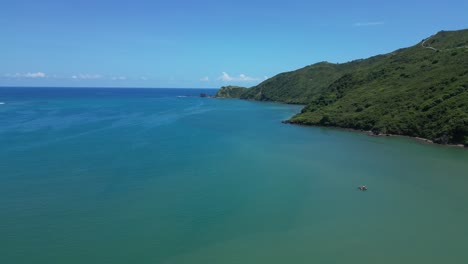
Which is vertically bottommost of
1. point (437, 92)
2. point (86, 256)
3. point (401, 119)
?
point (86, 256)

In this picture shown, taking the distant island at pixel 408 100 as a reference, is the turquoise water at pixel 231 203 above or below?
below

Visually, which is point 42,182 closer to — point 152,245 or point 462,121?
point 152,245

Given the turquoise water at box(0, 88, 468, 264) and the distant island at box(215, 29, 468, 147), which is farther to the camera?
the distant island at box(215, 29, 468, 147)

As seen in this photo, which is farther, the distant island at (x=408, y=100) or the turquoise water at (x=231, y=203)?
the distant island at (x=408, y=100)

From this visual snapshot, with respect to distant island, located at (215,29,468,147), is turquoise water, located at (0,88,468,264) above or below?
below

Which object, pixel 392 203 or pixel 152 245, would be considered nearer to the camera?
pixel 152 245

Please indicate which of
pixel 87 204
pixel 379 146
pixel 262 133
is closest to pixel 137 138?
pixel 262 133

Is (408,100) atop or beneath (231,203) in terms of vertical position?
atop

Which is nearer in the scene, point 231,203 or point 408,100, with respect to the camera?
point 231,203
